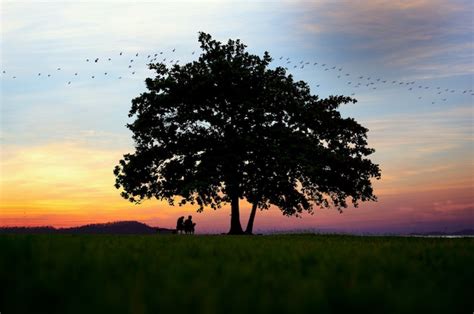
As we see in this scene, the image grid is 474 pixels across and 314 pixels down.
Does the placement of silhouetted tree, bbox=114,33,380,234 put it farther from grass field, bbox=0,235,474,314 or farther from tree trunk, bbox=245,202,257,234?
grass field, bbox=0,235,474,314

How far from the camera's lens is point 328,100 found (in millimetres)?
50219

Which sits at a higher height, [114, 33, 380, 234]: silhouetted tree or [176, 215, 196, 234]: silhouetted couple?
[114, 33, 380, 234]: silhouetted tree

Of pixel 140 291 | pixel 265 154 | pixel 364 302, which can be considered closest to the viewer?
pixel 364 302

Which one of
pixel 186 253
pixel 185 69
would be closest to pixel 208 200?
pixel 185 69

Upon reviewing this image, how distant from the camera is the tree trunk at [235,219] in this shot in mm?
47688

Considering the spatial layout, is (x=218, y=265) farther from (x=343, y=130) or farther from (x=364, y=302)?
(x=343, y=130)

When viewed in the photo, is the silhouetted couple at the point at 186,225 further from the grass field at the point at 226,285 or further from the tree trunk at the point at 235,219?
the grass field at the point at 226,285

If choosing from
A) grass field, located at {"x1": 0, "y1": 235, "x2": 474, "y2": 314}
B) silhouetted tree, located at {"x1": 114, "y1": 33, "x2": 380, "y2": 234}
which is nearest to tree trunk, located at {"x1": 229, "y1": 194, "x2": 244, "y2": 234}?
silhouetted tree, located at {"x1": 114, "y1": 33, "x2": 380, "y2": 234}

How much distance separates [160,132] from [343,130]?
50.7ft

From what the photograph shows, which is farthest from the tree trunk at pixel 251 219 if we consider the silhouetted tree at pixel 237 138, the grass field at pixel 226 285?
the grass field at pixel 226 285

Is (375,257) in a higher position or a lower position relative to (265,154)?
lower

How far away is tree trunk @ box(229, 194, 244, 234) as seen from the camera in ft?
156

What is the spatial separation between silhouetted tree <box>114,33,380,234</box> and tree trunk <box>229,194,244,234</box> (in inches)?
3.3

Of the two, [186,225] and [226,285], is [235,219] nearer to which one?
[186,225]
